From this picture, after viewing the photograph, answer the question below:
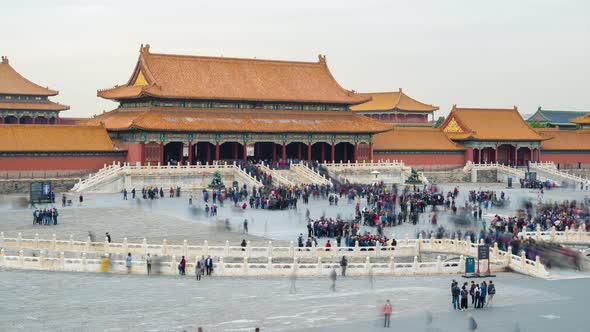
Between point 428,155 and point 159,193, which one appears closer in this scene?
point 159,193

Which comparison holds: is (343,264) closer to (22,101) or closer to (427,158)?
(427,158)

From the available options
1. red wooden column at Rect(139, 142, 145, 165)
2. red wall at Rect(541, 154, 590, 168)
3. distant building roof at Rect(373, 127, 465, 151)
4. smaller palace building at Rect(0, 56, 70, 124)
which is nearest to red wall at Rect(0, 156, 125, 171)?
red wooden column at Rect(139, 142, 145, 165)

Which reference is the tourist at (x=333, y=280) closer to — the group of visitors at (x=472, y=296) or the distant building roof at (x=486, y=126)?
the group of visitors at (x=472, y=296)

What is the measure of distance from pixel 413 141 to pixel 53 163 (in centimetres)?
3477

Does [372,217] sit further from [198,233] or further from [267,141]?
[267,141]

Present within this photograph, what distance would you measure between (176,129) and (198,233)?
26247 millimetres

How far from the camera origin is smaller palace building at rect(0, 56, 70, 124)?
10131 centimetres

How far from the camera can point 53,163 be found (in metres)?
70.4

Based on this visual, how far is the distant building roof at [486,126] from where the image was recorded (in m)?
92.1

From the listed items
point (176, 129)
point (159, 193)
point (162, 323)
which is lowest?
point (162, 323)

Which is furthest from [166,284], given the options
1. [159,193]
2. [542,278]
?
[159,193]

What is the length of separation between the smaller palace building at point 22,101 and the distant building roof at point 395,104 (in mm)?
37291

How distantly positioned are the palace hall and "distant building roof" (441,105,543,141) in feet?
35.8

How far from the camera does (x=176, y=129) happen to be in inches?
2940
